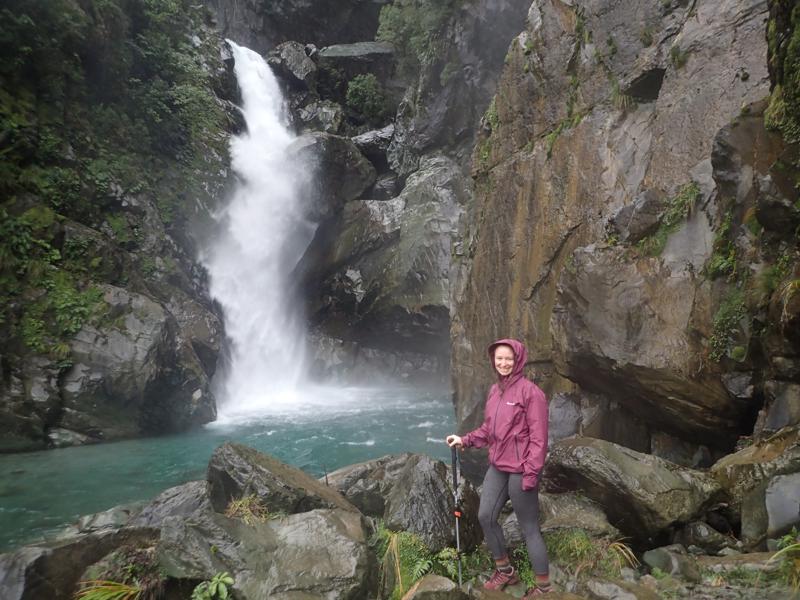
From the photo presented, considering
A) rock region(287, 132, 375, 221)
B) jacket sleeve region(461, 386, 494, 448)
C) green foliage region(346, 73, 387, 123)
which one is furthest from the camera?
green foliage region(346, 73, 387, 123)

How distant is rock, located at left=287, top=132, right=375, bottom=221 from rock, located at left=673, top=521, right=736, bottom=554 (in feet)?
63.0

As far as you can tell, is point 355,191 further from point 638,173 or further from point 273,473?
point 273,473

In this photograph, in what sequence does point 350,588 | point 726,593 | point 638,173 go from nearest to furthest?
point 726,593 → point 350,588 → point 638,173

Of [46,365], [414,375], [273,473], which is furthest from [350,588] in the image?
[414,375]

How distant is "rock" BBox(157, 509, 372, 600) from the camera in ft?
12.6

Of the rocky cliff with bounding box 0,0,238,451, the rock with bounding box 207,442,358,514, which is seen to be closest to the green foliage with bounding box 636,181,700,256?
the rock with bounding box 207,442,358,514

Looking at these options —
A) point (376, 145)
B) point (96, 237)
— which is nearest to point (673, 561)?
point (96, 237)

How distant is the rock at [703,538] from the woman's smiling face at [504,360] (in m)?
2.49

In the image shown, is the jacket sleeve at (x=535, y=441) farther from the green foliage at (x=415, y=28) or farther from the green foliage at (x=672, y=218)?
the green foliage at (x=415, y=28)

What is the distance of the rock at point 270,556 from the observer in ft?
12.6

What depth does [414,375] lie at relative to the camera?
73.4 feet

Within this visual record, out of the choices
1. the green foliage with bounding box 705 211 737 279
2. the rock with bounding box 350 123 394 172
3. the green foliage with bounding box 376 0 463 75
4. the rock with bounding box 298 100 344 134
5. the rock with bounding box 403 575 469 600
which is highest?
the green foliage with bounding box 376 0 463 75

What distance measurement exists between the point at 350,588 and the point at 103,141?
17.3m

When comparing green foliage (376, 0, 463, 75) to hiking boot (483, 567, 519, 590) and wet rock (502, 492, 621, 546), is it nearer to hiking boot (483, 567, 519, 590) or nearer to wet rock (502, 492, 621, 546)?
wet rock (502, 492, 621, 546)
